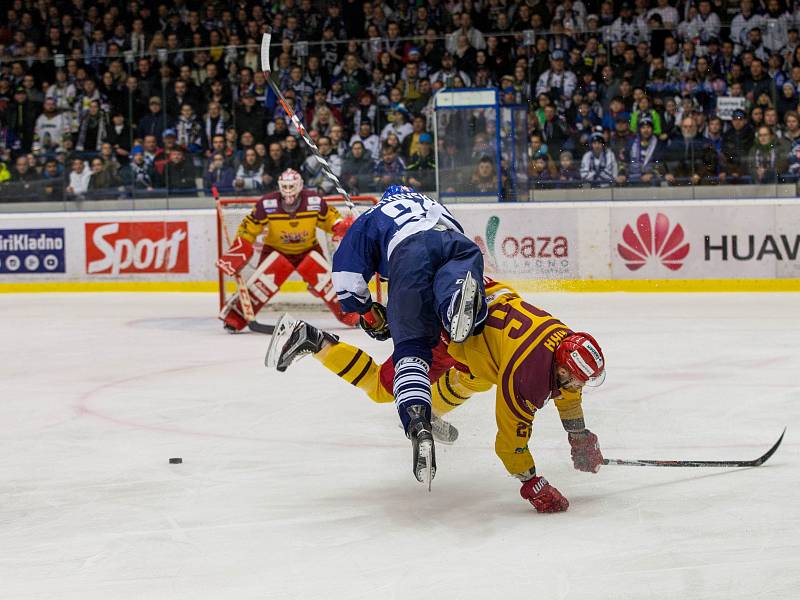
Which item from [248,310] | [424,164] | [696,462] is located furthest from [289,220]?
[696,462]

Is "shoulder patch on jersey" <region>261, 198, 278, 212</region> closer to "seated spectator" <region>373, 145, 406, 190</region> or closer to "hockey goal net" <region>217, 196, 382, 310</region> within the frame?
"hockey goal net" <region>217, 196, 382, 310</region>

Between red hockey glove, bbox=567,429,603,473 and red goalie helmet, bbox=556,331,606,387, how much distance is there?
0.39 m

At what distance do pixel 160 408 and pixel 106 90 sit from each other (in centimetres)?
707

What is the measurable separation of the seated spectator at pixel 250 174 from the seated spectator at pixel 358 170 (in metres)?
0.80

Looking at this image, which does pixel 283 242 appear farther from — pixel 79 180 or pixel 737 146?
pixel 737 146

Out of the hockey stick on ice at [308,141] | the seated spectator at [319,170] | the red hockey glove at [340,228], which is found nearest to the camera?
the hockey stick on ice at [308,141]

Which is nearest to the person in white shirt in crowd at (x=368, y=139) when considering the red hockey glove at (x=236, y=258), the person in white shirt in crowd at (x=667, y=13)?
the red hockey glove at (x=236, y=258)

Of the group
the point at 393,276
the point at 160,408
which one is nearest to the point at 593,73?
the point at 160,408

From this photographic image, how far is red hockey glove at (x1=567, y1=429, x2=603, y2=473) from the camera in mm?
4031

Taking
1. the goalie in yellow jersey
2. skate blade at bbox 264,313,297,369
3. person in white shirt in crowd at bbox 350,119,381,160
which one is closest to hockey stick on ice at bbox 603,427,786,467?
the goalie in yellow jersey

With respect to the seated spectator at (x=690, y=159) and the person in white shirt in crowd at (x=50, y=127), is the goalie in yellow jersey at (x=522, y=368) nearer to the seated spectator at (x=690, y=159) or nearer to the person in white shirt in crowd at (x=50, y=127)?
the seated spectator at (x=690, y=159)

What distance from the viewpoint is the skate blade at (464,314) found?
3.76 meters

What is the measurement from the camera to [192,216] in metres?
11.7

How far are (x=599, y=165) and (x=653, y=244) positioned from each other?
841 millimetres
